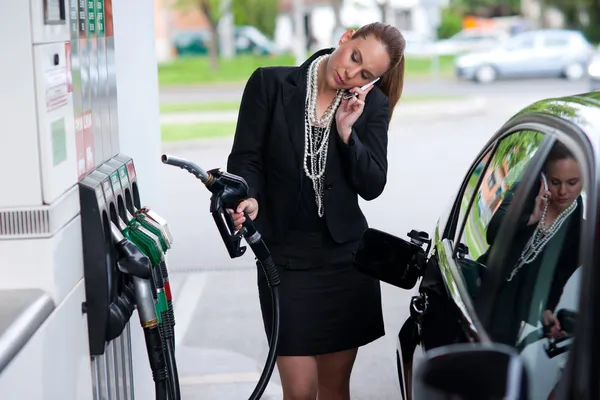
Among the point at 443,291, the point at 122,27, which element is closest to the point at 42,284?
the point at 443,291

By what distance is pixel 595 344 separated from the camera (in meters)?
1.88

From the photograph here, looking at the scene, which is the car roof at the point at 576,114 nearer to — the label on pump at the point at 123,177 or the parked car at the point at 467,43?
the label on pump at the point at 123,177

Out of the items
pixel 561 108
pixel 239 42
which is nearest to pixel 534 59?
pixel 239 42

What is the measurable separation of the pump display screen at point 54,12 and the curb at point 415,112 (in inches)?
685

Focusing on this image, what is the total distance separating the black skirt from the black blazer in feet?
0.23

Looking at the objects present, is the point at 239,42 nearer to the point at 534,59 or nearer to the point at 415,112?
the point at 534,59

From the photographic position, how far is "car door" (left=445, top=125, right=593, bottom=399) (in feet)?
7.25

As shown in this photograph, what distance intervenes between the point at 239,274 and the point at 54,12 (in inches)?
228

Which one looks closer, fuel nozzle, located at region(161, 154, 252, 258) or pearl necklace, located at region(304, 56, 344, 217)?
fuel nozzle, located at region(161, 154, 252, 258)

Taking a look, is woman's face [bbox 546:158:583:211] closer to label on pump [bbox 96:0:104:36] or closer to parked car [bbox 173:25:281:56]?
label on pump [bbox 96:0:104:36]

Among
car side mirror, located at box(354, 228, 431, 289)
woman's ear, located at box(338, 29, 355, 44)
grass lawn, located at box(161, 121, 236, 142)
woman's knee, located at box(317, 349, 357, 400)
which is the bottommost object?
grass lawn, located at box(161, 121, 236, 142)

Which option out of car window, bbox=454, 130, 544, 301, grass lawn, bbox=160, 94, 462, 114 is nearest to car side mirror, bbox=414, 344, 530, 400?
car window, bbox=454, 130, 544, 301

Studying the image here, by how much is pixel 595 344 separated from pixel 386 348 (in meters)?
4.49

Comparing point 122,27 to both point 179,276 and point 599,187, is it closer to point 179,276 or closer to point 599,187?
point 599,187
